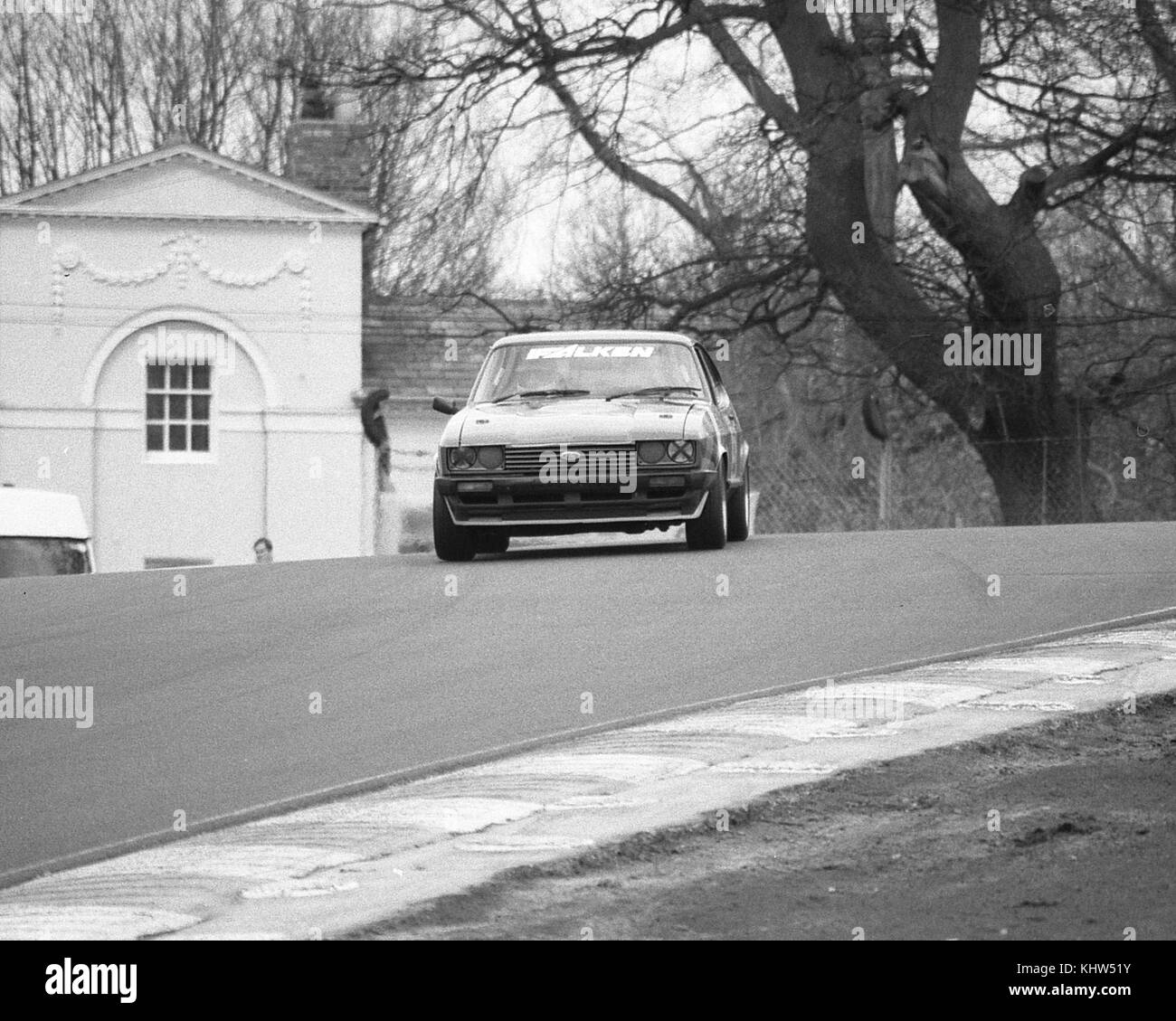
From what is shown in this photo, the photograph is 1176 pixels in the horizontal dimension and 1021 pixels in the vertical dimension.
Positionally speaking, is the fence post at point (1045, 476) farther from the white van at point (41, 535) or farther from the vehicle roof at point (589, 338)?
the white van at point (41, 535)

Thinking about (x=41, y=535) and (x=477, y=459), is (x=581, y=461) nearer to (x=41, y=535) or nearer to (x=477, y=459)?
(x=477, y=459)

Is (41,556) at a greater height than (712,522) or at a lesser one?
lesser

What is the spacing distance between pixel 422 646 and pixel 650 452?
153 inches

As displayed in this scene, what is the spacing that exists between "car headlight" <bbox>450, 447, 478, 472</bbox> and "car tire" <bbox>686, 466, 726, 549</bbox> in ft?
5.55

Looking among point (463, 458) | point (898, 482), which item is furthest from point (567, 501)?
point (898, 482)

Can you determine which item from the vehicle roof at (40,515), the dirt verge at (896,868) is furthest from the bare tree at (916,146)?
the dirt verge at (896,868)

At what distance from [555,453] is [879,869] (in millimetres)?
8668

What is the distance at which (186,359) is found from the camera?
35344 mm

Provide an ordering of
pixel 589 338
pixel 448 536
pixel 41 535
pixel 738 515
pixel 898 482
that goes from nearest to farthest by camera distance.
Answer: pixel 448 536 < pixel 589 338 < pixel 738 515 < pixel 41 535 < pixel 898 482

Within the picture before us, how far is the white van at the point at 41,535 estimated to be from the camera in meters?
23.0

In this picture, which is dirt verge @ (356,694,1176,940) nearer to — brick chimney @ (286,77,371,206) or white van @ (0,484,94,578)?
white van @ (0,484,94,578)

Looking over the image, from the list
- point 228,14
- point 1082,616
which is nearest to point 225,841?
point 1082,616

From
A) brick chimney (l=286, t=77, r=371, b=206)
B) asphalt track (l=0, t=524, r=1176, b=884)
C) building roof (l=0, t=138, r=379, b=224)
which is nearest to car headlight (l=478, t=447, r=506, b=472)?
asphalt track (l=0, t=524, r=1176, b=884)

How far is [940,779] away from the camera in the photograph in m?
7.52
